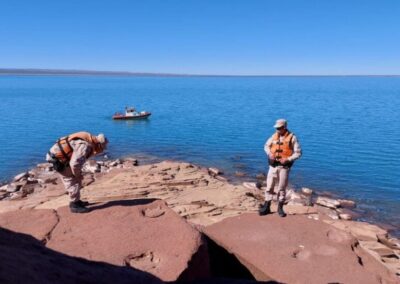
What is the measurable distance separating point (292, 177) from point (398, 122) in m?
27.4

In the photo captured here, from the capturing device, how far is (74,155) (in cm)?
781

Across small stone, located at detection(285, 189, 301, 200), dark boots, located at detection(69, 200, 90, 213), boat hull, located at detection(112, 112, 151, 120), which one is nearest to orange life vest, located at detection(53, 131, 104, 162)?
dark boots, located at detection(69, 200, 90, 213)

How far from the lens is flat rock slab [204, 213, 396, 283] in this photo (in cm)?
691

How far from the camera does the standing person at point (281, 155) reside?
8945 millimetres

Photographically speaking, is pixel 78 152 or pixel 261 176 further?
pixel 261 176

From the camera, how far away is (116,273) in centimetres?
532

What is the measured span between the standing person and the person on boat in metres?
3.78

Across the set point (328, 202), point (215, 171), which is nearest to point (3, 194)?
point (215, 171)

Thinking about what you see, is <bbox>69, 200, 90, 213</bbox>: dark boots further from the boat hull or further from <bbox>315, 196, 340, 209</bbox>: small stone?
the boat hull

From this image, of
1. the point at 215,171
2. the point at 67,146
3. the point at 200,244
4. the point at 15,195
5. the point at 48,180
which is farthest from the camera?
the point at 215,171

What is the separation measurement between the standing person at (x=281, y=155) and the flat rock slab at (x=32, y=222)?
14.9 feet

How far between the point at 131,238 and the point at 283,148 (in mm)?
4019

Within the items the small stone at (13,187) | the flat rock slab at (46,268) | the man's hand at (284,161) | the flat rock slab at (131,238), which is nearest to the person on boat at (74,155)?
the flat rock slab at (131,238)

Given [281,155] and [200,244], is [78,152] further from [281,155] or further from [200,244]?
[281,155]
